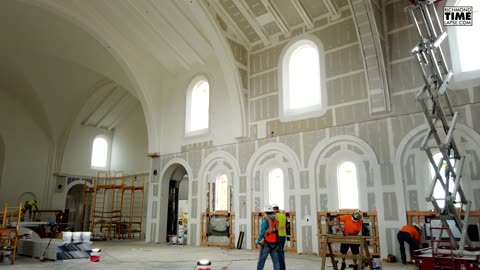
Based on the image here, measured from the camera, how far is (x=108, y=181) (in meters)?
24.2

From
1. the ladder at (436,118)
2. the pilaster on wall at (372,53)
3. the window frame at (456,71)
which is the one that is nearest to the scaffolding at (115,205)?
the pilaster on wall at (372,53)

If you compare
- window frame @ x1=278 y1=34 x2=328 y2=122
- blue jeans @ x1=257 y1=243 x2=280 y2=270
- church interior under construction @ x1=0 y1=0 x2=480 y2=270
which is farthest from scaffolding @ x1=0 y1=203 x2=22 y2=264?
window frame @ x1=278 y1=34 x2=328 y2=122

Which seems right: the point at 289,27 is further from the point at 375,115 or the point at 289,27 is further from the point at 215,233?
the point at 215,233

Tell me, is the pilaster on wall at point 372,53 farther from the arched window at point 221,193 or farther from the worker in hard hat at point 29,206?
the worker in hard hat at point 29,206

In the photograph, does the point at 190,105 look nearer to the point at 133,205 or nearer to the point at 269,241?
the point at 133,205

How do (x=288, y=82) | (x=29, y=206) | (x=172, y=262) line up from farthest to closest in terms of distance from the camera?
(x=29, y=206), (x=288, y=82), (x=172, y=262)

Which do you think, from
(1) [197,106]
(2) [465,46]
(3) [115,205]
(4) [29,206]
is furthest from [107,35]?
(2) [465,46]

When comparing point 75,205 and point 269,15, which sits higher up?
point 269,15

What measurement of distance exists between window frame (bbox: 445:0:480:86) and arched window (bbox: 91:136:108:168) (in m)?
20.6

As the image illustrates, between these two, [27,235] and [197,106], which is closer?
[27,235]

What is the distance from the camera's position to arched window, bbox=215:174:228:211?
620 inches

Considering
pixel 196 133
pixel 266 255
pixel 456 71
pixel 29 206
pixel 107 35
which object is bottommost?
pixel 266 255

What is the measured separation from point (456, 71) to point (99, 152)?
20911mm

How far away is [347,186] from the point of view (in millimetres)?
12320
